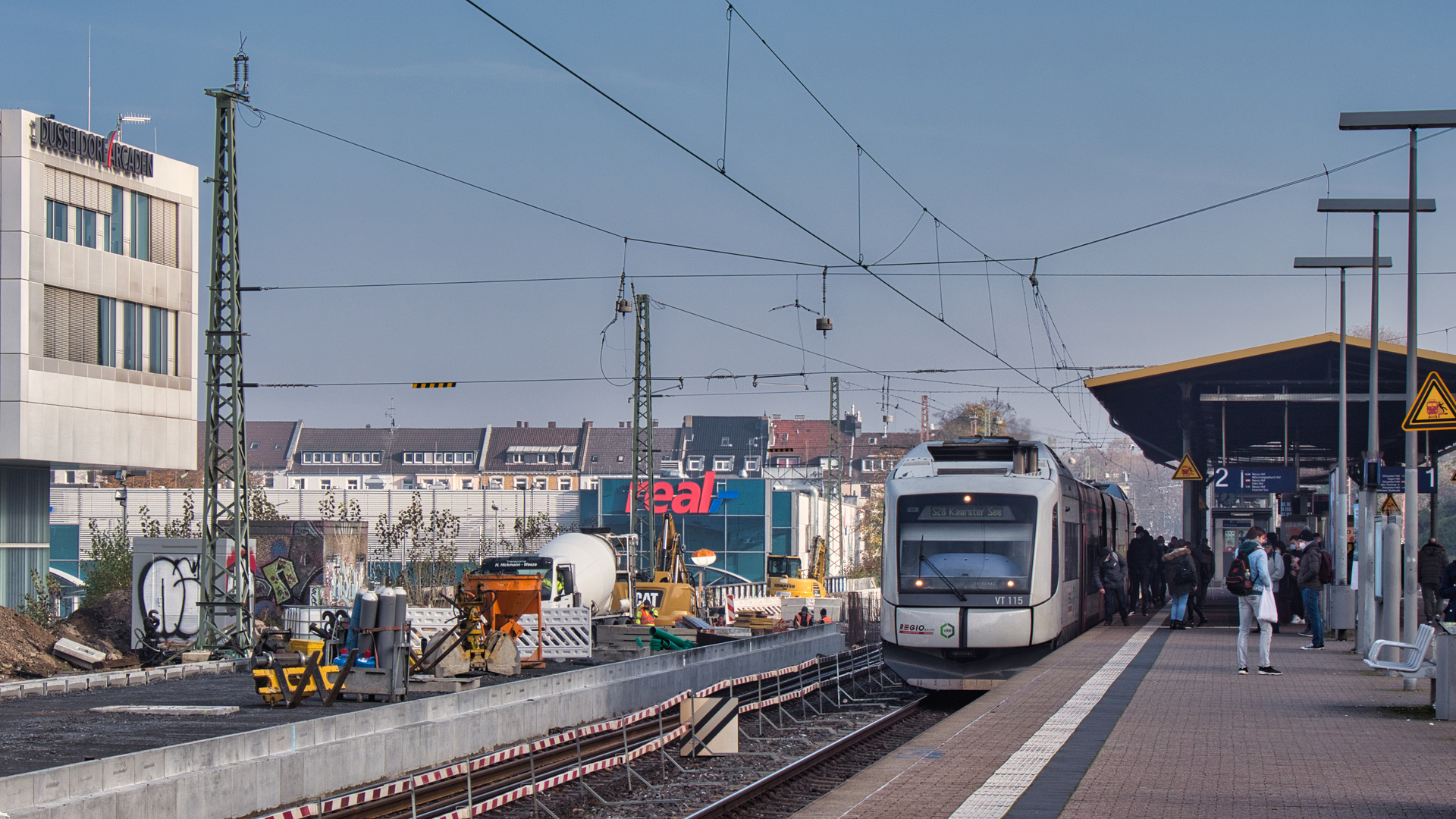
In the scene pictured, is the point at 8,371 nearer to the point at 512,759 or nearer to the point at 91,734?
the point at 91,734

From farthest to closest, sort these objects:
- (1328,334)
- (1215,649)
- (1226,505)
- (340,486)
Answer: (340,486) < (1226,505) < (1328,334) < (1215,649)

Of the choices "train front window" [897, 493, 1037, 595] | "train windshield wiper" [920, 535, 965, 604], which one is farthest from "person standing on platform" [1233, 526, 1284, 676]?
"train windshield wiper" [920, 535, 965, 604]

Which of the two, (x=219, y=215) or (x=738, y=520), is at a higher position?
(x=219, y=215)

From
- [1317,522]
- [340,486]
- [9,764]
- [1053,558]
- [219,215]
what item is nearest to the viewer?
[9,764]

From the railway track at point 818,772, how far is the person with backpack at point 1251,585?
4084 millimetres

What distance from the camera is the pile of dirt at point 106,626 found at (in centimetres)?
2656

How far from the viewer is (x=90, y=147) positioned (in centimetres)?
3438

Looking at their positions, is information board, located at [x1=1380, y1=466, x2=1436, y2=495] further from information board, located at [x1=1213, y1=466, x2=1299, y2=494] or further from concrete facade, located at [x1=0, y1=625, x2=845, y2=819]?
concrete facade, located at [x1=0, y1=625, x2=845, y2=819]

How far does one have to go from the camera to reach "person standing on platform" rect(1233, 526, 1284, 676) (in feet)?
55.1

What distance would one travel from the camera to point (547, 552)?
32219 millimetres

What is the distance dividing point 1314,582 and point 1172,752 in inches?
460

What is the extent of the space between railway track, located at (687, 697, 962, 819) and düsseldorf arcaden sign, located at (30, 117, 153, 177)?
948 inches

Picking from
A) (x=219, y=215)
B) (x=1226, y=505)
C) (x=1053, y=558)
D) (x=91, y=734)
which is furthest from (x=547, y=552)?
(x=1226, y=505)

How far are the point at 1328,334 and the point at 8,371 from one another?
29.4m
